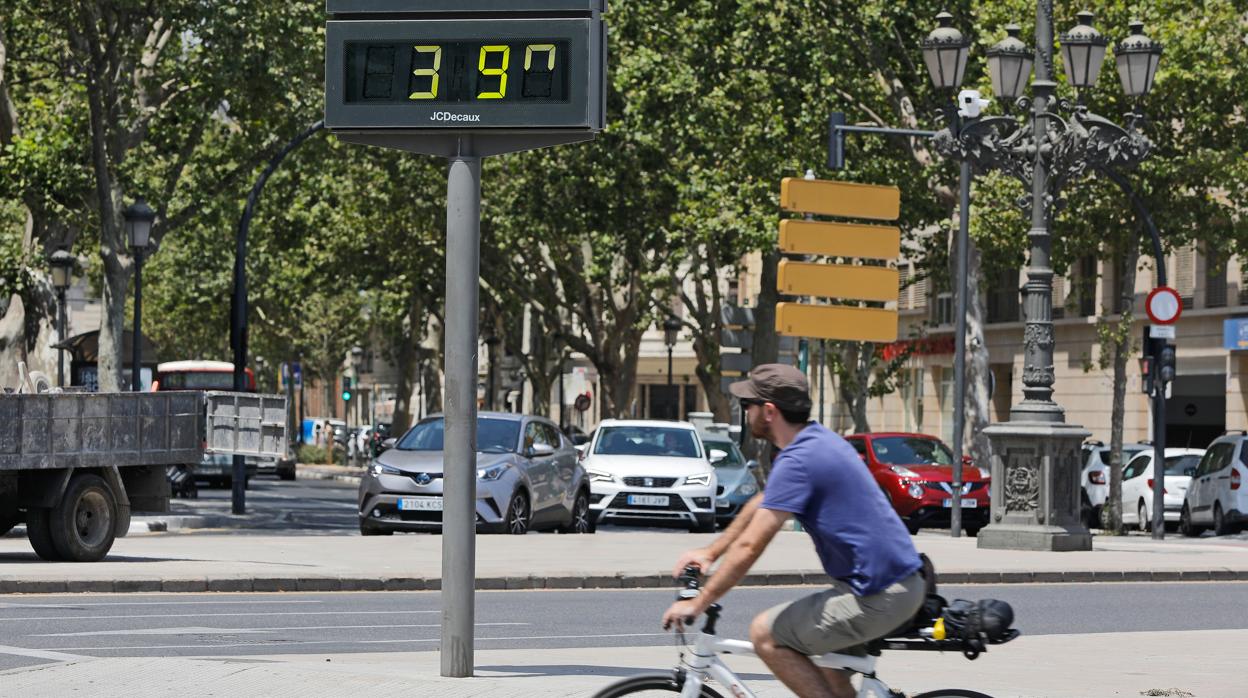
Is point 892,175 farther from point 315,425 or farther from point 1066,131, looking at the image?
point 315,425

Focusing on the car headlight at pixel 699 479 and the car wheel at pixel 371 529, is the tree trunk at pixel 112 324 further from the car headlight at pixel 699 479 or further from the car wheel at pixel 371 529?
the car headlight at pixel 699 479

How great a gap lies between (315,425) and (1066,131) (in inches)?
3059

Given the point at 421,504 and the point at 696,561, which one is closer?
the point at 696,561

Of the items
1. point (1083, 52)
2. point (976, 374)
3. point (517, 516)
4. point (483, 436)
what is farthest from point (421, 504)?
point (976, 374)

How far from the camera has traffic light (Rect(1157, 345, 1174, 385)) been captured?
1230 inches

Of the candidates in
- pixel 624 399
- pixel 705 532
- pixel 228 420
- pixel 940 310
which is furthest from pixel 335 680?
pixel 940 310

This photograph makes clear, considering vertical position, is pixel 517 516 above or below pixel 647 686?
below

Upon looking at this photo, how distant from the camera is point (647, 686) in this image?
21.6 feet

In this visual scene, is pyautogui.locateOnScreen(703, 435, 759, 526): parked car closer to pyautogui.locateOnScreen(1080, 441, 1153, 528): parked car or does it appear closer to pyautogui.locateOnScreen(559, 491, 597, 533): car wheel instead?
pyautogui.locateOnScreen(559, 491, 597, 533): car wheel

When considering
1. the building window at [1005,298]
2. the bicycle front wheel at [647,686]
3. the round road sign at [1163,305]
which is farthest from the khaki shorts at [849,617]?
the building window at [1005,298]

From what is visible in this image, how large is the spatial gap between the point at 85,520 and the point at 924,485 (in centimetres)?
1513

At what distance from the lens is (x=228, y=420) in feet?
72.1

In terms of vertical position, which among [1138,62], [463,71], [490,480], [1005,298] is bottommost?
[490,480]

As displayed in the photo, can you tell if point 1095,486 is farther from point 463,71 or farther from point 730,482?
point 463,71
